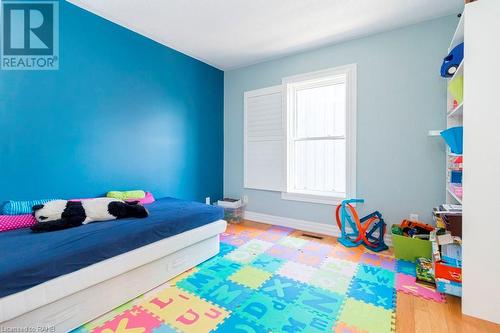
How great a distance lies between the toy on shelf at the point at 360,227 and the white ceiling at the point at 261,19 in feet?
6.54

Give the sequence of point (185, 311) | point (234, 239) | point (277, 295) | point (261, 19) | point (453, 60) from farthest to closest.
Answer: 1. point (234, 239)
2. point (261, 19)
3. point (453, 60)
4. point (277, 295)
5. point (185, 311)

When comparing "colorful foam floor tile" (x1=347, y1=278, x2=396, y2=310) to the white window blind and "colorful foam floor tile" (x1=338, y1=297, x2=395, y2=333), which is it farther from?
the white window blind

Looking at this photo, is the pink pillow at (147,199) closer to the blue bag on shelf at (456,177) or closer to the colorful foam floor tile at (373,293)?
the colorful foam floor tile at (373,293)

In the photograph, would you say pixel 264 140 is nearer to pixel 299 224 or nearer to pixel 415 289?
pixel 299 224

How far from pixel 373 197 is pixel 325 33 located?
2.01 meters

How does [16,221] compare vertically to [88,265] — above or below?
above

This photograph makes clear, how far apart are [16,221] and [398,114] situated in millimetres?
3670

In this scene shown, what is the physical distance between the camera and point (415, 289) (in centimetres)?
183

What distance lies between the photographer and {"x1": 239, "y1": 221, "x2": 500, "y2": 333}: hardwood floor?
1.43 meters

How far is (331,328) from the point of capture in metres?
1.44

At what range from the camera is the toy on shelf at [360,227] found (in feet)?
8.64

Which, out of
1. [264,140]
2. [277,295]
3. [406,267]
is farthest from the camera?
[264,140]

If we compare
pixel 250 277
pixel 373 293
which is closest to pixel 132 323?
pixel 250 277

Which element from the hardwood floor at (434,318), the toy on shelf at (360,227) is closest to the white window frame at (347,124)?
the toy on shelf at (360,227)
